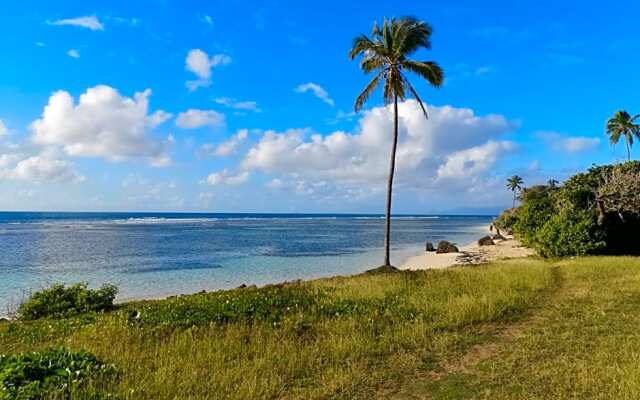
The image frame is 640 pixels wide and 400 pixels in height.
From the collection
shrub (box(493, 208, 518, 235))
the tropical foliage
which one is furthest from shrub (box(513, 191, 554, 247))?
shrub (box(493, 208, 518, 235))

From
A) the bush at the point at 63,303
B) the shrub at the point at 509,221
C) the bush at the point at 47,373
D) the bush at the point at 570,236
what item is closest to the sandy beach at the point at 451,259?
the shrub at the point at 509,221

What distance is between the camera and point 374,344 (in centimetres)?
875

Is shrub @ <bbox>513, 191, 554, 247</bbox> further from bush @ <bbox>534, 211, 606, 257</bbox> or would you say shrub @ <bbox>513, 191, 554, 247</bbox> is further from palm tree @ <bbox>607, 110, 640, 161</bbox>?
palm tree @ <bbox>607, 110, 640, 161</bbox>

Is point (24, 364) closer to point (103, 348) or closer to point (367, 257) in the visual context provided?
point (103, 348)

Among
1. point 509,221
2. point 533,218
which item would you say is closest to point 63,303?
point 533,218

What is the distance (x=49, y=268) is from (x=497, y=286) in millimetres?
33208

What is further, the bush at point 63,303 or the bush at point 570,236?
the bush at point 570,236

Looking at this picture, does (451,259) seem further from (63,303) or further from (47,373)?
(47,373)

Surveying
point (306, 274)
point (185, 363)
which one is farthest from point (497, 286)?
point (306, 274)

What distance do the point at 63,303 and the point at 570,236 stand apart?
3054 cm

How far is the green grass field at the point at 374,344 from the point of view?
6457mm

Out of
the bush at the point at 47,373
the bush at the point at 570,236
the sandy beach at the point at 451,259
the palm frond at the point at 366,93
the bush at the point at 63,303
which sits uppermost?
the palm frond at the point at 366,93

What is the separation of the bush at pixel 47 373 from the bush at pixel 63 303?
A: 30.2ft

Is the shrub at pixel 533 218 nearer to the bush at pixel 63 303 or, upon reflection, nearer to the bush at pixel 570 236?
the bush at pixel 570 236
